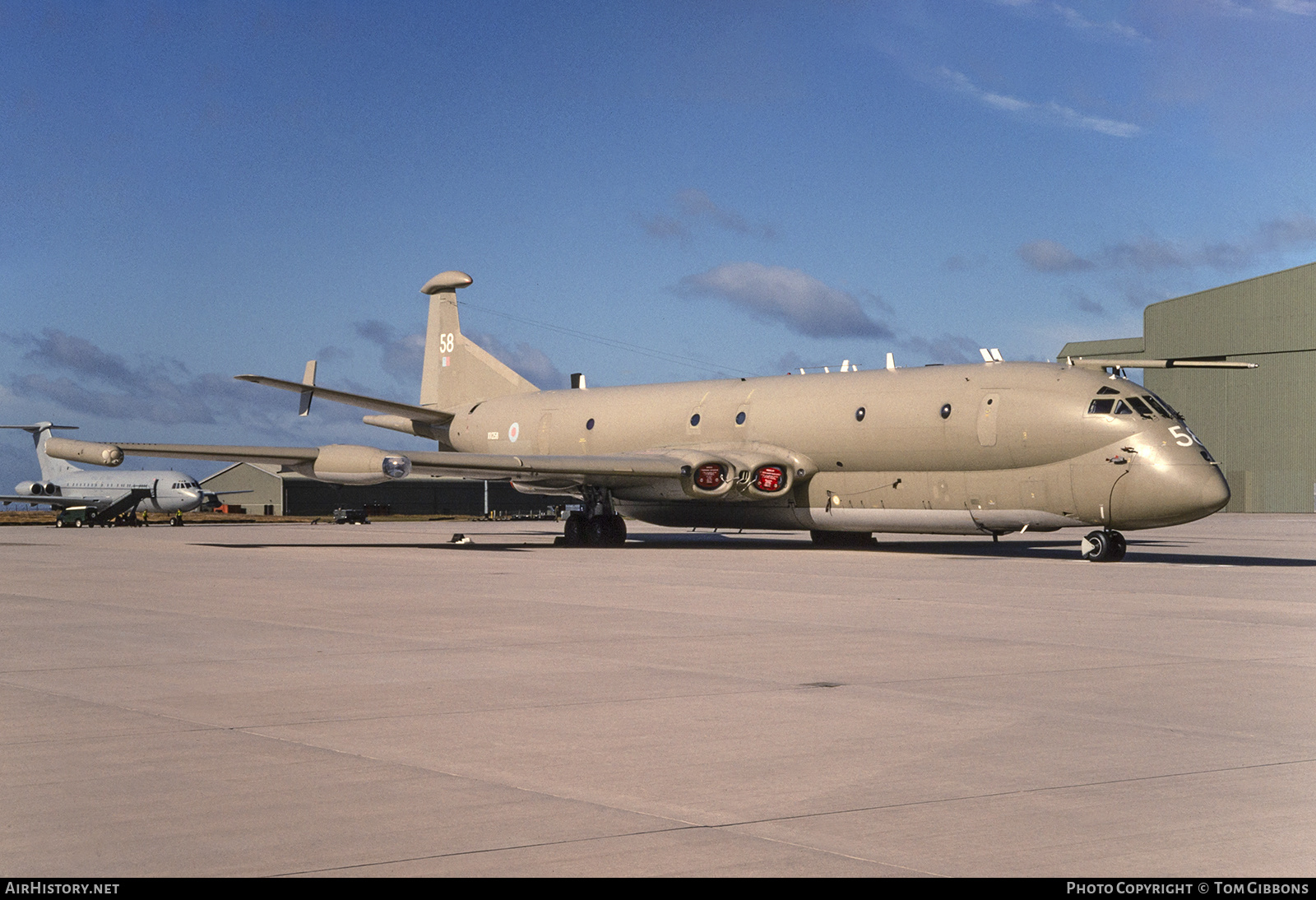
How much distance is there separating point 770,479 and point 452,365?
15419 mm

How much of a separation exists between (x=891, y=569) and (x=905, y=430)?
224 inches

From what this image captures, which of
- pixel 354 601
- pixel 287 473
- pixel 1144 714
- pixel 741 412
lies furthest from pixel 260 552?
pixel 287 473

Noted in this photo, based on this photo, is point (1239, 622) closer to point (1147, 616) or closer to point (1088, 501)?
point (1147, 616)

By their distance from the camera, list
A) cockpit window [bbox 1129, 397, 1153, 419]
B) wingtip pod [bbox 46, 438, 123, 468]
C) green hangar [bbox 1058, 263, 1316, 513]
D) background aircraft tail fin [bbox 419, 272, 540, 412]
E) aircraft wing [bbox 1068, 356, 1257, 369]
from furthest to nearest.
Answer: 1. green hangar [bbox 1058, 263, 1316, 513]
2. background aircraft tail fin [bbox 419, 272, 540, 412]
3. wingtip pod [bbox 46, 438, 123, 468]
4. aircraft wing [bbox 1068, 356, 1257, 369]
5. cockpit window [bbox 1129, 397, 1153, 419]

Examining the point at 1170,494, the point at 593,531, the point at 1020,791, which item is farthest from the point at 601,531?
the point at 1020,791

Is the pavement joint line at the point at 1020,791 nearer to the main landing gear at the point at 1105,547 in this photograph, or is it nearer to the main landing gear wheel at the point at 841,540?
the main landing gear at the point at 1105,547

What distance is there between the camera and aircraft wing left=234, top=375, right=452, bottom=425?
3438 centimetres

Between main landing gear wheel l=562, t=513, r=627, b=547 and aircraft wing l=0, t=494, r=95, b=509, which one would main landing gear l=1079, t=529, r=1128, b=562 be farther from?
aircraft wing l=0, t=494, r=95, b=509

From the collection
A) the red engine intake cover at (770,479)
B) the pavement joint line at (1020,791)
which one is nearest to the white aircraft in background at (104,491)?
the red engine intake cover at (770,479)

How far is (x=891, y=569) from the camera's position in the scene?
2294 cm

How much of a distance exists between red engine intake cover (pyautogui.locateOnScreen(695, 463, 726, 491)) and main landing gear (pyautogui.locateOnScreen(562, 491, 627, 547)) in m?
3.10

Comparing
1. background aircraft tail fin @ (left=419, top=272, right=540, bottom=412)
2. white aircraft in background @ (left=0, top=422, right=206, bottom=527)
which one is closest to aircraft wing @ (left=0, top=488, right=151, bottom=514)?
white aircraft in background @ (left=0, top=422, right=206, bottom=527)

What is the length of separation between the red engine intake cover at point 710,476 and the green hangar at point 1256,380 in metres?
55.2

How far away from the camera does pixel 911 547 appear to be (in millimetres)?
31672
